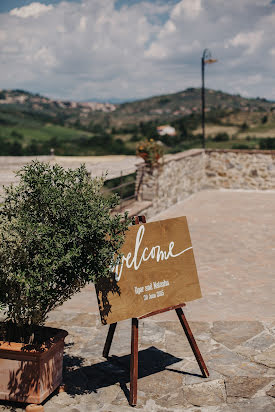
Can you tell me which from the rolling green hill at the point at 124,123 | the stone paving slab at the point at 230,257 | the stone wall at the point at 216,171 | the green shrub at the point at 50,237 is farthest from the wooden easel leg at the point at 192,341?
the rolling green hill at the point at 124,123

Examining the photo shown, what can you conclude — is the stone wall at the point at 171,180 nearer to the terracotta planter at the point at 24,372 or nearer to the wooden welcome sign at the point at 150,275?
the wooden welcome sign at the point at 150,275

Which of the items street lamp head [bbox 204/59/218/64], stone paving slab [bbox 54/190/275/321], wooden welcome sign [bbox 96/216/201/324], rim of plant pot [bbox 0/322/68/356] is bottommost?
stone paving slab [bbox 54/190/275/321]

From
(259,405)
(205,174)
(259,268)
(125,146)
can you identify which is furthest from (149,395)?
(125,146)

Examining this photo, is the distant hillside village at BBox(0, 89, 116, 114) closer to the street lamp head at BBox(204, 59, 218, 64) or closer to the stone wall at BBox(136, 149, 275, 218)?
the street lamp head at BBox(204, 59, 218, 64)

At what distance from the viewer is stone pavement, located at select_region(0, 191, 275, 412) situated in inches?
162

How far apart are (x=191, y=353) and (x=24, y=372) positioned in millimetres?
1870

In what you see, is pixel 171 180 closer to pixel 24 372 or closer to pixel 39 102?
pixel 24 372

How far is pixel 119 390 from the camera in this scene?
4.32m

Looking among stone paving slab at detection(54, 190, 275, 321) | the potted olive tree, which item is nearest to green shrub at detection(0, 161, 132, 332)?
the potted olive tree

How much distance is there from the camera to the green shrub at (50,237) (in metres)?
3.61

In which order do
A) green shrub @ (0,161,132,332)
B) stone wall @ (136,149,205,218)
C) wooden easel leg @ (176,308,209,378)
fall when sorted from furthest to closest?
stone wall @ (136,149,205,218), wooden easel leg @ (176,308,209,378), green shrub @ (0,161,132,332)

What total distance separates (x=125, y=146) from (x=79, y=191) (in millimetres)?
36484

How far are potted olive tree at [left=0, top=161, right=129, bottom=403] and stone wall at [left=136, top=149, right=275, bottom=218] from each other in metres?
8.30

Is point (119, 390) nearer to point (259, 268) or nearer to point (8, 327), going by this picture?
point (8, 327)
